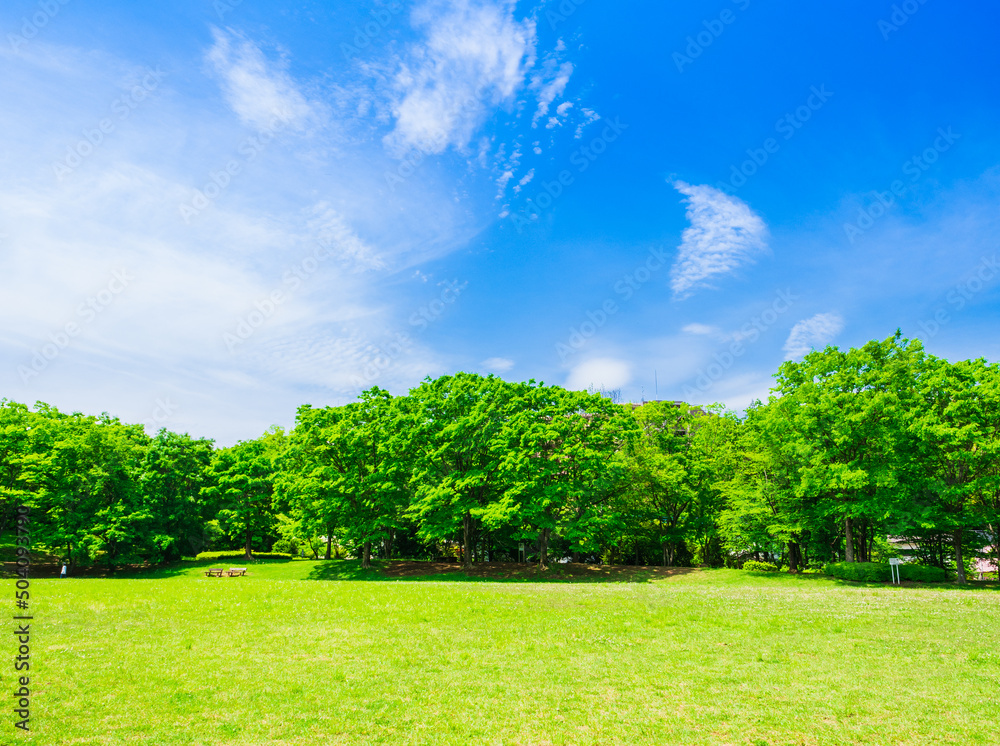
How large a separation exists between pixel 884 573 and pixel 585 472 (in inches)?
761

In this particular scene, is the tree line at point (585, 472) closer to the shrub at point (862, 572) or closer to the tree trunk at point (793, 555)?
the tree trunk at point (793, 555)

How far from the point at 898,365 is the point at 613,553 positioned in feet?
94.1

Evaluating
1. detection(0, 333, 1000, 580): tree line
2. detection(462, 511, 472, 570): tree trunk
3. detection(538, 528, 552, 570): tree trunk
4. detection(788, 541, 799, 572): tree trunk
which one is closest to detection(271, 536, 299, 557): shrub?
detection(0, 333, 1000, 580): tree line

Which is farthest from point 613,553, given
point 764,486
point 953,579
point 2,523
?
point 2,523

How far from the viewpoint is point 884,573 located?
3456 cm

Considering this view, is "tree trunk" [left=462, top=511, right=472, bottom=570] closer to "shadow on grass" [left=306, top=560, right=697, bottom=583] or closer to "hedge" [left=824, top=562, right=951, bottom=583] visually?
"shadow on grass" [left=306, top=560, right=697, bottom=583]

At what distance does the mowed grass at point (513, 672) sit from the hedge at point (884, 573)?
1355 centimetres

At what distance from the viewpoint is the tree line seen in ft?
115

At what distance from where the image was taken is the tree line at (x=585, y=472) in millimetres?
34938

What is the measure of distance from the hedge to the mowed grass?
13551 mm
